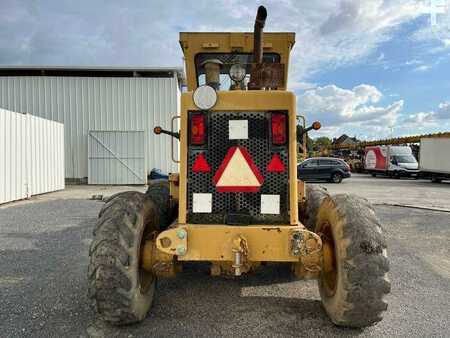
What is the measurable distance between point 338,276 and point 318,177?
62.9 ft

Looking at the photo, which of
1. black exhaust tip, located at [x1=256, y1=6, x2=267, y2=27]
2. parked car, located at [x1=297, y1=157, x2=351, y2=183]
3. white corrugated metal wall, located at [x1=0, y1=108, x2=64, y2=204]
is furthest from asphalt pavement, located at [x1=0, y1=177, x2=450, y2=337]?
parked car, located at [x1=297, y1=157, x2=351, y2=183]

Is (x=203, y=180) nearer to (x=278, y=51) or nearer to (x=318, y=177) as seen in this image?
(x=278, y=51)

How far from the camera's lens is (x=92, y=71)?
19391 mm

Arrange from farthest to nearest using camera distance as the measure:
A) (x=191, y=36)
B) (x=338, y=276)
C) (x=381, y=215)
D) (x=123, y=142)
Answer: (x=123, y=142)
(x=381, y=215)
(x=191, y=36)
(x=338, y=276)

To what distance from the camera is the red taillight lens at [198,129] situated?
3.43 meters

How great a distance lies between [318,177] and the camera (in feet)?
71.3

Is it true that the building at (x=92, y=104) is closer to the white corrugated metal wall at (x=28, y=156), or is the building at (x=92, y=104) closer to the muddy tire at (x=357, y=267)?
the white corrugated metal wall at (x=28, y=156)

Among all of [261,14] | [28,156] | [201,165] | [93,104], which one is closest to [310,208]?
[201,165]

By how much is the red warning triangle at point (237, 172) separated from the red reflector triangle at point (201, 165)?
15 cm

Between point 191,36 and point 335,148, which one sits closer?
point 191,36

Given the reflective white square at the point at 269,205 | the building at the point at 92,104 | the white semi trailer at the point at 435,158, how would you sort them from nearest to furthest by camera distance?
the reflective white square at the point at 269,205 < the building at the point at 92,104 < the white semi trailer at the point at 435,158

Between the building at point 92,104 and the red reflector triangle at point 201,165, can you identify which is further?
the building at point 92,104

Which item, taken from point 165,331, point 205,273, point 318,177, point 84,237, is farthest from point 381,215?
point 318,177

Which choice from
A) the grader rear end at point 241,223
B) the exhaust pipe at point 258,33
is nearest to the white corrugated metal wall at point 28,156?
the grader rear end at point 241,223
